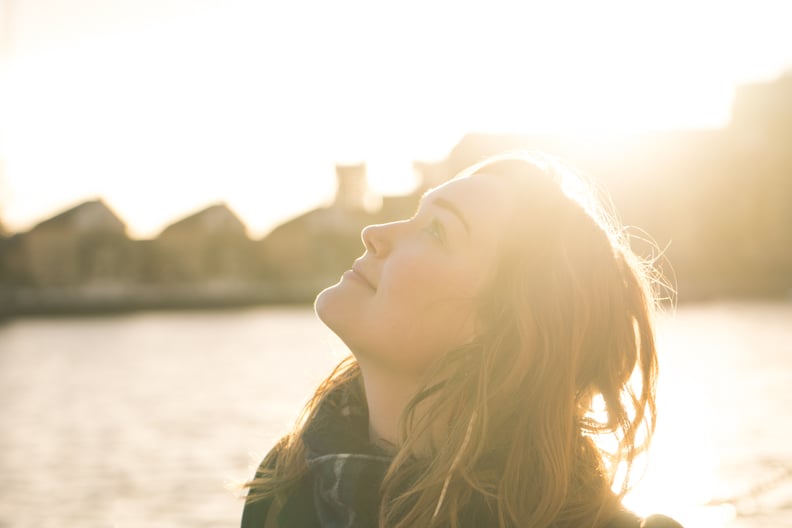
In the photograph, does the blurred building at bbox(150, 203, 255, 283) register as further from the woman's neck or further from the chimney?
the woman's neck

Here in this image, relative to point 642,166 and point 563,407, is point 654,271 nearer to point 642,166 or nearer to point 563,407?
point 563,407

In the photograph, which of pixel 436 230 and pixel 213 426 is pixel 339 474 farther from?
pixel 213 426

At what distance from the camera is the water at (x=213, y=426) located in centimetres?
643

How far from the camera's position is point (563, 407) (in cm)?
146

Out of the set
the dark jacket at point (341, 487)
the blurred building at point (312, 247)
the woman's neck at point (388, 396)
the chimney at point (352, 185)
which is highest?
the woman's neck at point (388, 396)

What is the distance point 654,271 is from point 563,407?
1.71ft

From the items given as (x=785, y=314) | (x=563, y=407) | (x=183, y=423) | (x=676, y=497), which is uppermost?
(x=563, y=407)

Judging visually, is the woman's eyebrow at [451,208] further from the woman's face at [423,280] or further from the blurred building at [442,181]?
the blurred building at [442,181]

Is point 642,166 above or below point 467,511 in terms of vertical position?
below

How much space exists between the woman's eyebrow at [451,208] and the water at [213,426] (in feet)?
1.83

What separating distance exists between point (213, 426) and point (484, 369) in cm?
913

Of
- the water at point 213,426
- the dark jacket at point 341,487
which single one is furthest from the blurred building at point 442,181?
the dark jacket at point 341,487

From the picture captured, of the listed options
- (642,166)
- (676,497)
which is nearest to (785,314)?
(676,497)

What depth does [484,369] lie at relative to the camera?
148cm
